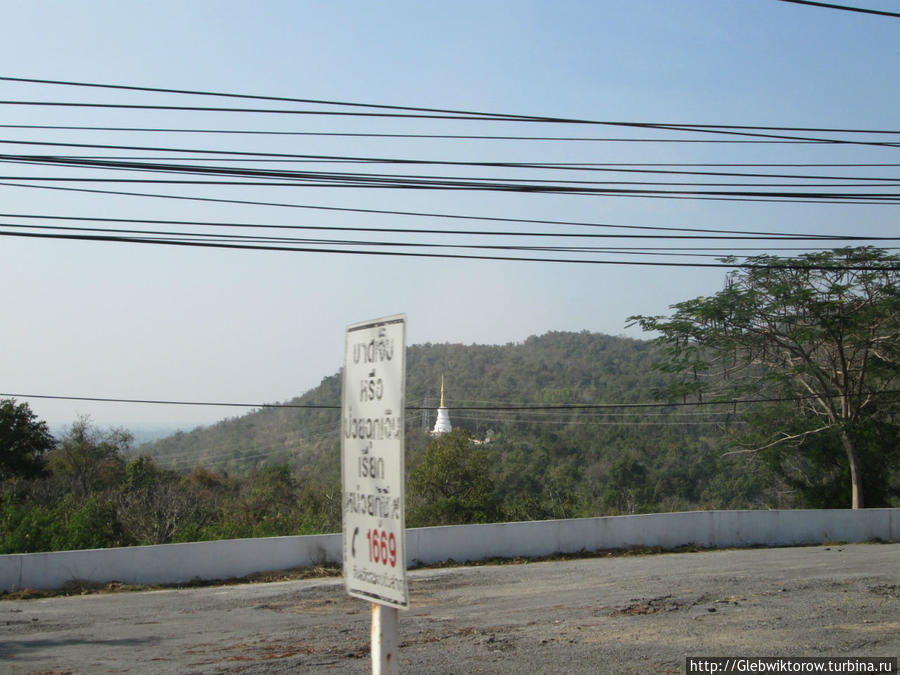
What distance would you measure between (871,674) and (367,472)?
6.53 m

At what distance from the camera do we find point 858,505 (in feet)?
95.1

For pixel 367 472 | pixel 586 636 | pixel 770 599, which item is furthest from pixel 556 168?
pixel 367 472

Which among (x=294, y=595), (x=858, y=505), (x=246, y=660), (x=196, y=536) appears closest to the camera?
(x=246, y=660)

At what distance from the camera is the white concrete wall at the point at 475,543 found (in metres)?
15.7

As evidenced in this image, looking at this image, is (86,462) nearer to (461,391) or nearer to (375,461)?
(375,461)

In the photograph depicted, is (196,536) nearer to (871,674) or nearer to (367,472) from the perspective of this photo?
(871,674)

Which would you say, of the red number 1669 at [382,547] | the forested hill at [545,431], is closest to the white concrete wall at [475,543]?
the forested hill at [545,431]

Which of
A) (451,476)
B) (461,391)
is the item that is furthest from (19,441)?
(461,391)

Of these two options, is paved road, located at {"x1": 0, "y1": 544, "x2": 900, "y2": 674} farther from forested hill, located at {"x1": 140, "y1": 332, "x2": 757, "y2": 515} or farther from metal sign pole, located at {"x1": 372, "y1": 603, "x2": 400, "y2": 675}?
forested hill, located at {"x1": 140, "y1": 332, "x2": 757, "y2": 515}

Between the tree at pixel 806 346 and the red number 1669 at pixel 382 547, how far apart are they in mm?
25674

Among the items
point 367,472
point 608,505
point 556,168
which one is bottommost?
point 608,505

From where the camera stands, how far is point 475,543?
18969 millimetres

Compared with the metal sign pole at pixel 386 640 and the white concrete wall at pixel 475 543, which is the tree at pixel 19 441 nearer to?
the white concrete wall at pixel 475 543

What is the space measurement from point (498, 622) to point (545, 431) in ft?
187
